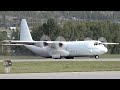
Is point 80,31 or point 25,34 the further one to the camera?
point 80,31

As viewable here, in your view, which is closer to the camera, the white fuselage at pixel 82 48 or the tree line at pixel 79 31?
the white fuselage at pixel 82 48

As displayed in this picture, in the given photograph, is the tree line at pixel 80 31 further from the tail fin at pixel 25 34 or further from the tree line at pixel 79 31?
the tail fin at pixel 25 34

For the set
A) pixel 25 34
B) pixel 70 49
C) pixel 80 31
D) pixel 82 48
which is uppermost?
pixel 80 31

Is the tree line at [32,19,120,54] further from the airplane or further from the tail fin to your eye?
the airplane

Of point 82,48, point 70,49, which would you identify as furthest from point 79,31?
point 82,48

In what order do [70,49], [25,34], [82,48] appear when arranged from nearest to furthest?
[82,48]
[70,49]
[25,34]

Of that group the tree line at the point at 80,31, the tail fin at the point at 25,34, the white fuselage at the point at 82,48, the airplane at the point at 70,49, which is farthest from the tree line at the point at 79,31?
the white fuselage at the point at 82,48

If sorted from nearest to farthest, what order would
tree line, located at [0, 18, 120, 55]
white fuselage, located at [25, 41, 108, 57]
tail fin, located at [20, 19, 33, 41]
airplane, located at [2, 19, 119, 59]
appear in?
1. white fuselage, located at [25, 41, 108, 57]
2. airplane, located at [2, 19, 119, 59]
3. tail fin, located at [20, 19, 33, 41]
4. tree line, located at [0, 18, 120, 55]

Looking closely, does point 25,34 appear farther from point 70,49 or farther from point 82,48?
point 82,48

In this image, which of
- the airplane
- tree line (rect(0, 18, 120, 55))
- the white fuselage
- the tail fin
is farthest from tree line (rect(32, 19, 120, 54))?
the white fuselage

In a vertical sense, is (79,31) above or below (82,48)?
above
